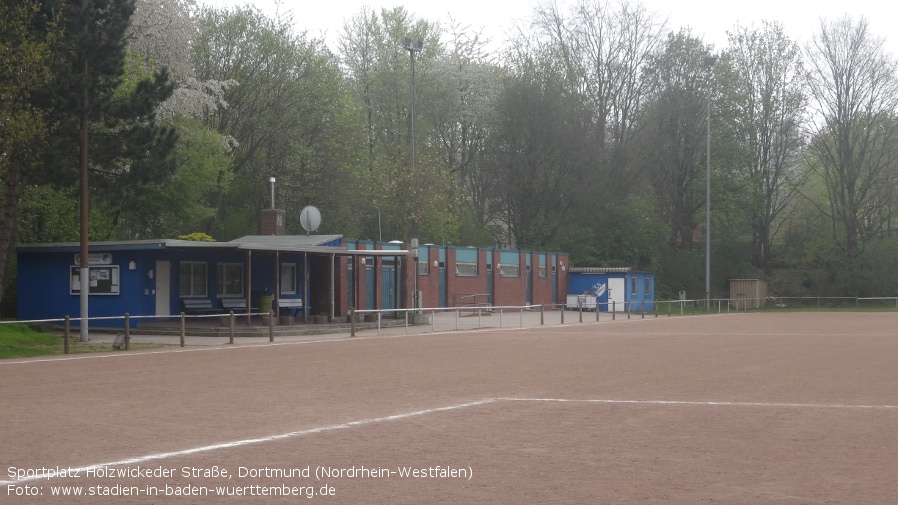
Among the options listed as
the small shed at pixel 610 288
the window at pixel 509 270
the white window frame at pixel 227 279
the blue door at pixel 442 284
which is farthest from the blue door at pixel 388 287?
the small shed at pixel 610 288

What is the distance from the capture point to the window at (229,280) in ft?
111

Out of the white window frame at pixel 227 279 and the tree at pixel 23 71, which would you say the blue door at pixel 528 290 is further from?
the tree at pixel 23 71

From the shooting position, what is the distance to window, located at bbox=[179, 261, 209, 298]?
107 feet

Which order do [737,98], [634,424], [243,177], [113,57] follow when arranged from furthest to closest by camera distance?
[737,98]
[243,177]
[113,57]
[634,424]

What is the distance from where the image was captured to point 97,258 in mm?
31734

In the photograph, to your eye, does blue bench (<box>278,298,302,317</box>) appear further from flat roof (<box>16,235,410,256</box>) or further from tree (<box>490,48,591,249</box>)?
tree (<box>490,48,591,249</box>)

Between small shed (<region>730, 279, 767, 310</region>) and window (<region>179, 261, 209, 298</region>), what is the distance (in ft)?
135

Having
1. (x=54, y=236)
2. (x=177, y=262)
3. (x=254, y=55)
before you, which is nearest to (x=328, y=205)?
(x=254, y=55)

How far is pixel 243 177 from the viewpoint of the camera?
53719 millimetres

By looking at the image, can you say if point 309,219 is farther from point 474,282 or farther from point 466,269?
point 474,282

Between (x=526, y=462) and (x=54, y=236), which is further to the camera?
(x=54, y=236)

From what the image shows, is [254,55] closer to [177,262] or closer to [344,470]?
[177,262]

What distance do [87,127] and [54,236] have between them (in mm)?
12996

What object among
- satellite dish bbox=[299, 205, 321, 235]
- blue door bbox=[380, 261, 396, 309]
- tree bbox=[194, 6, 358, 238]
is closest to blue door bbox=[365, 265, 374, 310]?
blue door bbox=[380, 261, 396, 309]
